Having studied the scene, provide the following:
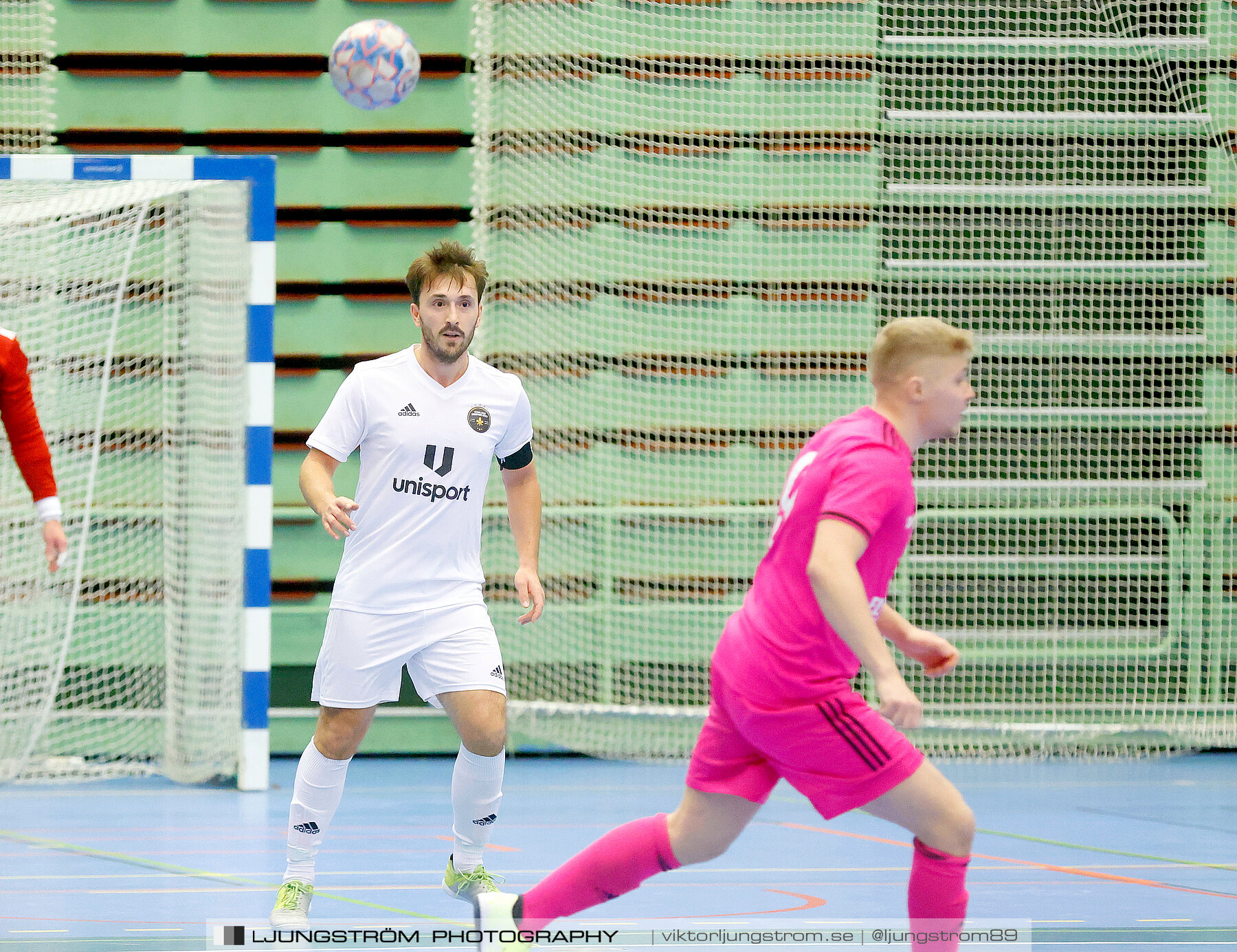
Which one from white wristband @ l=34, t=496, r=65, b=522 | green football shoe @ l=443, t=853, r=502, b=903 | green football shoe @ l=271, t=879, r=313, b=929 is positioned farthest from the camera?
white wristband @ l=34, t=496, r=65, b=522

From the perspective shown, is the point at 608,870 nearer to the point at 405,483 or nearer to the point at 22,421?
the point at 405,483

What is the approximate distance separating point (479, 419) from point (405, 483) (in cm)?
28

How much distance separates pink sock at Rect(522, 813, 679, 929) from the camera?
10.9 feet

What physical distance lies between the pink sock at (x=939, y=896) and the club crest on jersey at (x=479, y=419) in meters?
1.87

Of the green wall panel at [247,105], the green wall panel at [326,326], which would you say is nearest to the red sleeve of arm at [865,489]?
the green wall panel at [326,326]

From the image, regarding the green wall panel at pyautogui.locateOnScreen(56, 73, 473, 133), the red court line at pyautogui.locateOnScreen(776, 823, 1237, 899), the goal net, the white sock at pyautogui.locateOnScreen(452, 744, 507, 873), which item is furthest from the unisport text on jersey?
the green wall panel at pyautogui.locateOnScreen(56, 73, 473, 133)

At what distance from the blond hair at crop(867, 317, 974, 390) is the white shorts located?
1.55 m

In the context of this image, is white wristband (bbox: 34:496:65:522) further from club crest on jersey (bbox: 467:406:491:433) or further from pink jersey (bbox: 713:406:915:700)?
pink jersey (bbox: 713:406:915:700)

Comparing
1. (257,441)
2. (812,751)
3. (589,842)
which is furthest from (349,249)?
(812,751)

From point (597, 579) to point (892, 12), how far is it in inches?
146

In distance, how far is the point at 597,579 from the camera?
29.1ft

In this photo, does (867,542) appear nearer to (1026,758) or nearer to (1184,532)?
(1026,758)

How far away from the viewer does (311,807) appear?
14.5 feet

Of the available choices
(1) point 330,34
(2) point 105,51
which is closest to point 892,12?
(1) point 330,34
